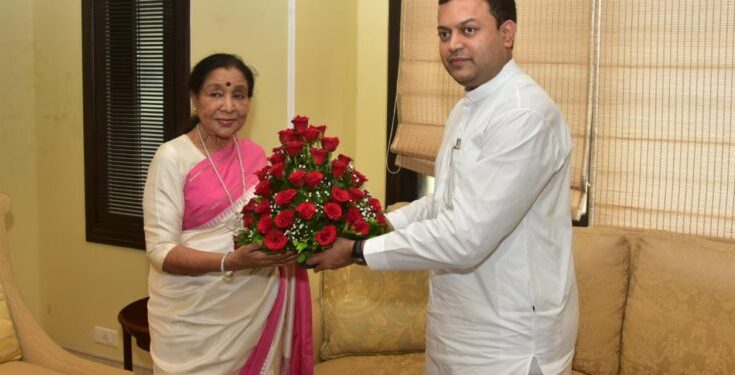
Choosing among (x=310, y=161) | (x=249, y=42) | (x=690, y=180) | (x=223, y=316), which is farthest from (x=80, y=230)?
(x=690, y=180)

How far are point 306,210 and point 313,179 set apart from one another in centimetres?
9

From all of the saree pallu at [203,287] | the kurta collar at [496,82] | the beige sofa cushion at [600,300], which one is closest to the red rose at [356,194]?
the kurta collar at [496,82]

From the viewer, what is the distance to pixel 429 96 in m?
3.39

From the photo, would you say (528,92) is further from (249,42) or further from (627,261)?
(249,42)

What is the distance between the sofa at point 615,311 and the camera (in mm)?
2588

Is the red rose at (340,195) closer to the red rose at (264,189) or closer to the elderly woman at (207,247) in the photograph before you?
the red rose at (264,189)

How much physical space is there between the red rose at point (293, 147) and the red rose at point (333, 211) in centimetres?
19

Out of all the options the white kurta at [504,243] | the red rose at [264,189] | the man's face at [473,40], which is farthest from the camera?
the red rose at [264,189]

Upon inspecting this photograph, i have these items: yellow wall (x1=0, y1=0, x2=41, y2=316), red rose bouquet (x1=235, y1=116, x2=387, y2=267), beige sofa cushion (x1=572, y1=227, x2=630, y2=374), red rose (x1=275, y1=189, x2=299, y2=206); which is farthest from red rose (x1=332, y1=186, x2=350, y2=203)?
yellow wall (x1=0, y1=0, x2=41, y2=316)

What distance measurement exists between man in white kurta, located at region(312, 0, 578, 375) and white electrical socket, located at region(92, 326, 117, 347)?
2488 millimetres

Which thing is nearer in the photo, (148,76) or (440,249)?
(440,249)

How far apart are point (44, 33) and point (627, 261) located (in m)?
3.02

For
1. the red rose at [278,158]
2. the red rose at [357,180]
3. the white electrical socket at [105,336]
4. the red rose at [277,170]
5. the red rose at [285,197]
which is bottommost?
the white electrical socket at [105,336]

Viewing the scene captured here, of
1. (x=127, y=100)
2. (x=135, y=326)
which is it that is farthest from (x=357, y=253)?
(x=127, y=100)
